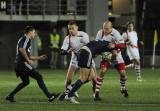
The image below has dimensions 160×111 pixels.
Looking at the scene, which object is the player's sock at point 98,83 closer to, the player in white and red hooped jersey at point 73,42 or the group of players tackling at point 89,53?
the group of players tackling at point 89,53

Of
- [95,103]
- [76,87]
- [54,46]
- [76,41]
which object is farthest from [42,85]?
[54,46]

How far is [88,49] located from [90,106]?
1860 mm

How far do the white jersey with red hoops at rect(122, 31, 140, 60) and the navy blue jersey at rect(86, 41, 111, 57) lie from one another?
1038cm

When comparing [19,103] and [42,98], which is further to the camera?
[42,98]

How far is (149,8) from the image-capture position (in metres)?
49.3

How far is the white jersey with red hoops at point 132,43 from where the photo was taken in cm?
3001

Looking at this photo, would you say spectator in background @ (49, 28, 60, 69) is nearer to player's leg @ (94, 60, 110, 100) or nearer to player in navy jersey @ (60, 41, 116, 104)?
player's leg @ (94, 60, 110, 100)

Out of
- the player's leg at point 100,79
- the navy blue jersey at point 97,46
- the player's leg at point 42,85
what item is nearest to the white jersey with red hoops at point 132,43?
the player's leg at point 100,79

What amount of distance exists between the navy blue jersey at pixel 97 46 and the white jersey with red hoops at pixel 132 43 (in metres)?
10.4

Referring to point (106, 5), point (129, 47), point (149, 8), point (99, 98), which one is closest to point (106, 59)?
point (99, 98)

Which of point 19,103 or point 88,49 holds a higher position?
point 88,49

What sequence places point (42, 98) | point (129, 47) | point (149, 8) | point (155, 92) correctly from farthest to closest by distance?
point (149, 8), point (129, 47), point (155, 92), point (42, 98)

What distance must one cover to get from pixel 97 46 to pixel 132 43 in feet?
Result: 36.6

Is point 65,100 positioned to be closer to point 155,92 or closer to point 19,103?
point 19,103
